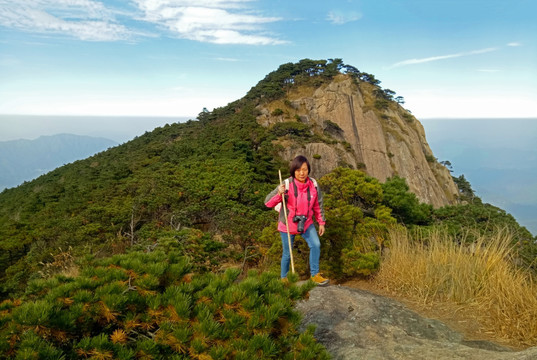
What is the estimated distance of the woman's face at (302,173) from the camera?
4.41m

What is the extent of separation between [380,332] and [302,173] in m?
2.05

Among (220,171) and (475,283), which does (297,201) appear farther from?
(220,171)

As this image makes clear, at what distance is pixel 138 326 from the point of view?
6.75 ft

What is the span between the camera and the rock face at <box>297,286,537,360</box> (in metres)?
2.87

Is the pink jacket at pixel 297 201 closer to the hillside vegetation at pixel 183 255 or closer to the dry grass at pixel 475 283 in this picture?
the hillside vegetation at pixel 183 255

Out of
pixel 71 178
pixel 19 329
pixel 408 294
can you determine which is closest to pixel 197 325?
pixel 19 329

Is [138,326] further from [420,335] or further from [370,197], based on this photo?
[370,197]

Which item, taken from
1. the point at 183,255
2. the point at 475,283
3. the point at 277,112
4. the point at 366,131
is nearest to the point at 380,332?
the point at 475,283

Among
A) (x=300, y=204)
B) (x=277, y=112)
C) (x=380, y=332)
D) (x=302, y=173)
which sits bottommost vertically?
(x=380, y=332)

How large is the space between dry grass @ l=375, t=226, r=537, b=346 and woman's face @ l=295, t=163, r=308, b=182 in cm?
183

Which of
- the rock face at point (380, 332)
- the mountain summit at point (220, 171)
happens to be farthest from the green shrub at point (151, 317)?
the mountain summit at point (220, 171)

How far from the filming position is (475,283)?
4160 mm

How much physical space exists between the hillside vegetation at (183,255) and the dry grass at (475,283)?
318 mm

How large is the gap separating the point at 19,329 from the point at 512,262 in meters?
5.41
